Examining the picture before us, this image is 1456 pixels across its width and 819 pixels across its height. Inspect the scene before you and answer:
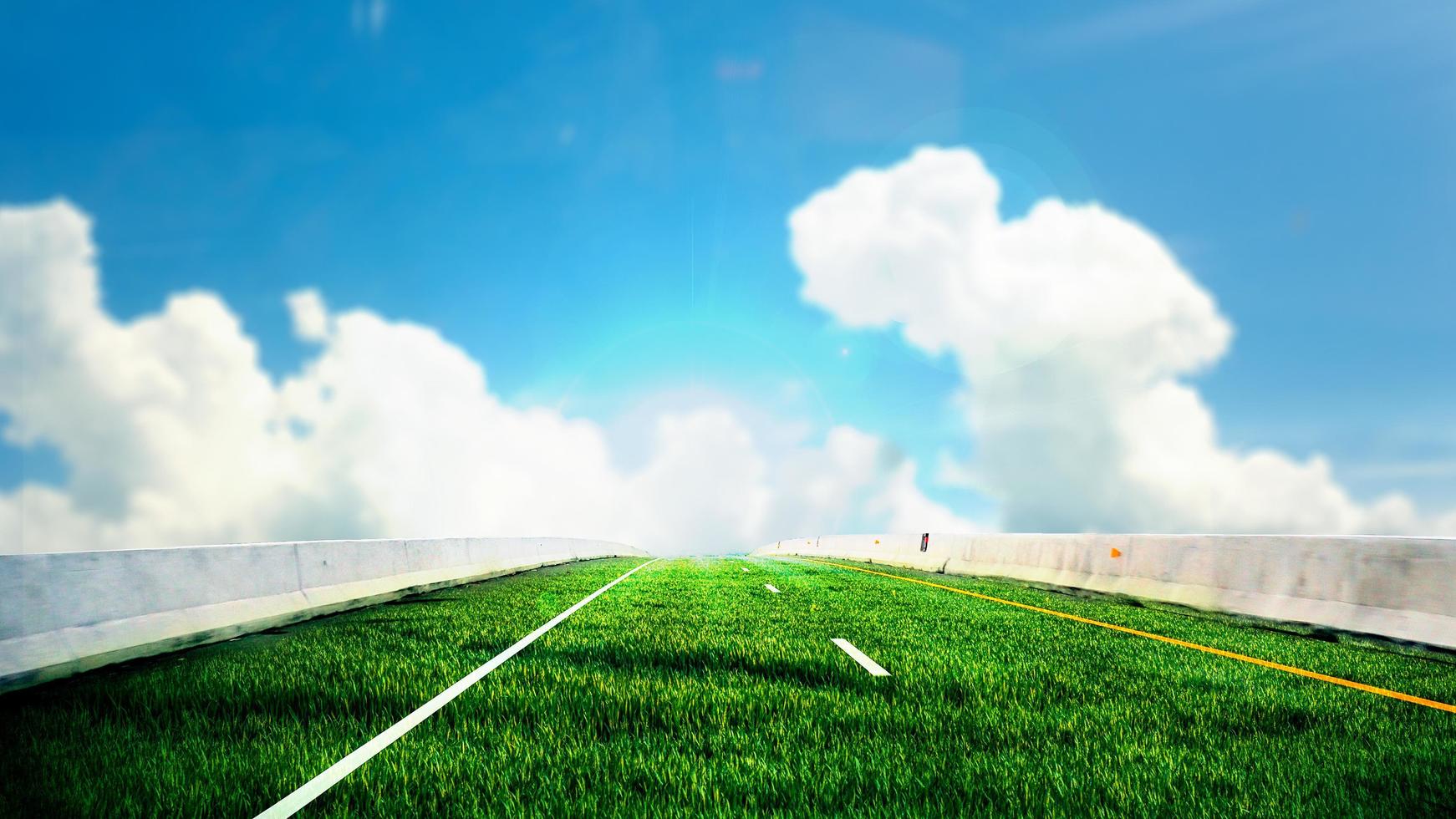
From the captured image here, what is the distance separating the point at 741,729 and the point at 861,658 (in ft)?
9.15

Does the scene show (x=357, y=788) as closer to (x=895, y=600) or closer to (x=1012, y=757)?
(x=1012, y=757)

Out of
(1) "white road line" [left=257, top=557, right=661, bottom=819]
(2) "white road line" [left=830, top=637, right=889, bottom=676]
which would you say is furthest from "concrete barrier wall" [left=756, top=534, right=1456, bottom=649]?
(1) "white road line" [left=257, top=557, right=661, bottom=819]

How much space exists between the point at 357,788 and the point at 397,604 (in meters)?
9.22

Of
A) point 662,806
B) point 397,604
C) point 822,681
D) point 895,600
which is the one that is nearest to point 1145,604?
point 895,600

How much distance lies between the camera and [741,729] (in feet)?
17.5

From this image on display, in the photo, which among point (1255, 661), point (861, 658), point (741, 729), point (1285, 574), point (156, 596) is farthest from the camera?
point (1285, 574)

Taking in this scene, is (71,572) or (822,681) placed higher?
(71,572)

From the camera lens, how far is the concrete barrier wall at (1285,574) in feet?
32.2

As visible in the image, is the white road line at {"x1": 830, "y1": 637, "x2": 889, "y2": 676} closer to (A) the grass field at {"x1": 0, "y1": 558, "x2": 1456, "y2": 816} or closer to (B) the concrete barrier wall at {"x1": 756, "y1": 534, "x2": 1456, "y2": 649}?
(A) the grass field at {"x1": 0, "y1": 558, "x2": 1456, "y2": 816}

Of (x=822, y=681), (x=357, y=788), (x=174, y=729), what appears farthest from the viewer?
(x=822, y=681)

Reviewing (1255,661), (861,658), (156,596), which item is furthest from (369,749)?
(1255,661)

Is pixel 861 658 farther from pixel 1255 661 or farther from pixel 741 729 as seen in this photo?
pixel 1255 661

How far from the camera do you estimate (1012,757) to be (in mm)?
4746

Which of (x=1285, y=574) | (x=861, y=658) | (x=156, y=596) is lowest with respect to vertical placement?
(x=861, y=658)
